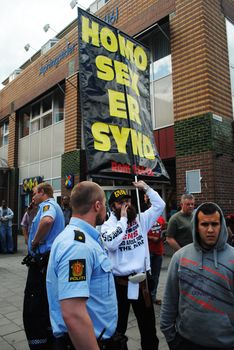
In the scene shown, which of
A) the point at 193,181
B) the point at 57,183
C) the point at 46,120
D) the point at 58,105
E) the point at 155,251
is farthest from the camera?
the point at 46,120

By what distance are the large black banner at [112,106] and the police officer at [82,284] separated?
1.18m

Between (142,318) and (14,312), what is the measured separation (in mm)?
2621

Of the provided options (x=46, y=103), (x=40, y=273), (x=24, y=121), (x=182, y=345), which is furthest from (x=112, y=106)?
(x=24, y=121)

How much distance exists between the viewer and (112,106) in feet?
11.2

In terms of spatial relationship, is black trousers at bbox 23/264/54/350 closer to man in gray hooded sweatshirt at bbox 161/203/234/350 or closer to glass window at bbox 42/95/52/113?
man in gray hooded sweatshirt at bbox 161/203/234/350

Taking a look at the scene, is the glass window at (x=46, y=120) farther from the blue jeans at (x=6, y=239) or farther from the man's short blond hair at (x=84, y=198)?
the man's short blond hair at (x=84, y=198)

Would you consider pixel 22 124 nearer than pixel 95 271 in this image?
No

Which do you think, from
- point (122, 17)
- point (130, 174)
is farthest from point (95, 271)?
point (122, 17)

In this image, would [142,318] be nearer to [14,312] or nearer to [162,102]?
[14,312]

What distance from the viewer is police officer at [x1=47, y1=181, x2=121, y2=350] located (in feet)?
5.04

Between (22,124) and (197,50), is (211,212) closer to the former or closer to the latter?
(197,50)

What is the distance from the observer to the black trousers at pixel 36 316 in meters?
2.92

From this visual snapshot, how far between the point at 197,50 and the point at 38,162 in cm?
922

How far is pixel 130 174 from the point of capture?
135 inches
